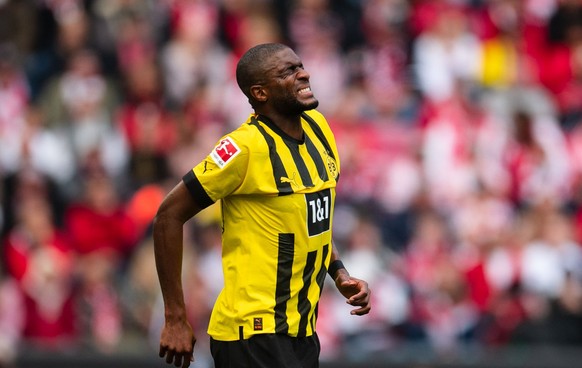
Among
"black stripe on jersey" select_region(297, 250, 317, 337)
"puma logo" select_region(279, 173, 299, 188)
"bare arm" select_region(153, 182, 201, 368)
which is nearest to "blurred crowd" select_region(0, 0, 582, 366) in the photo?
"black stripe on jersey" select_region(297, 250, 317, 337)

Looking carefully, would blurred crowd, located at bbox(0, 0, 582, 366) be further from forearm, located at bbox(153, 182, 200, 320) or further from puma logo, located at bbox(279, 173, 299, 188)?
puma logo, located at bbox(279, 173, 299, 188)

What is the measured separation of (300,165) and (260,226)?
1.18 feet

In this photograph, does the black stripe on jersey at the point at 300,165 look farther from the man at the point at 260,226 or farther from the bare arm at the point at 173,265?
the bare arm at the point at 173,265

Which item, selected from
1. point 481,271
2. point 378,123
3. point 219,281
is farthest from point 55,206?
point 481,271

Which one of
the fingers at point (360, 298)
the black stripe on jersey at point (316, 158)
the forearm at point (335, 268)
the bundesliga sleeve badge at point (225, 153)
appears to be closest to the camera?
the bundesliga sleeve badge at point (225, 153)

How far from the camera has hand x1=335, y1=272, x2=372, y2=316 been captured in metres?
6.45

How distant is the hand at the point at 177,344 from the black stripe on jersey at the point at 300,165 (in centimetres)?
91

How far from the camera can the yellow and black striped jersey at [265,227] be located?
627 centimetres

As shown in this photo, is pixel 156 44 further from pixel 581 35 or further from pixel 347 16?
pixel 581 35

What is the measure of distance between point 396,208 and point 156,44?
3.74m

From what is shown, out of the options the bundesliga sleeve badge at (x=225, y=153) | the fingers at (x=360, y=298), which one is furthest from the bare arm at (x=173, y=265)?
the fingers at (x=360, y=298)

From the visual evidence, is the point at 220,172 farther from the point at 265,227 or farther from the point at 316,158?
the point at 316,158

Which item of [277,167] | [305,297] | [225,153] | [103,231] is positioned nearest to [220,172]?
[225,153]

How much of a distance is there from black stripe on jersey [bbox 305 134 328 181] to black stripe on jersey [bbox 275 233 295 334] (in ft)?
1.22
